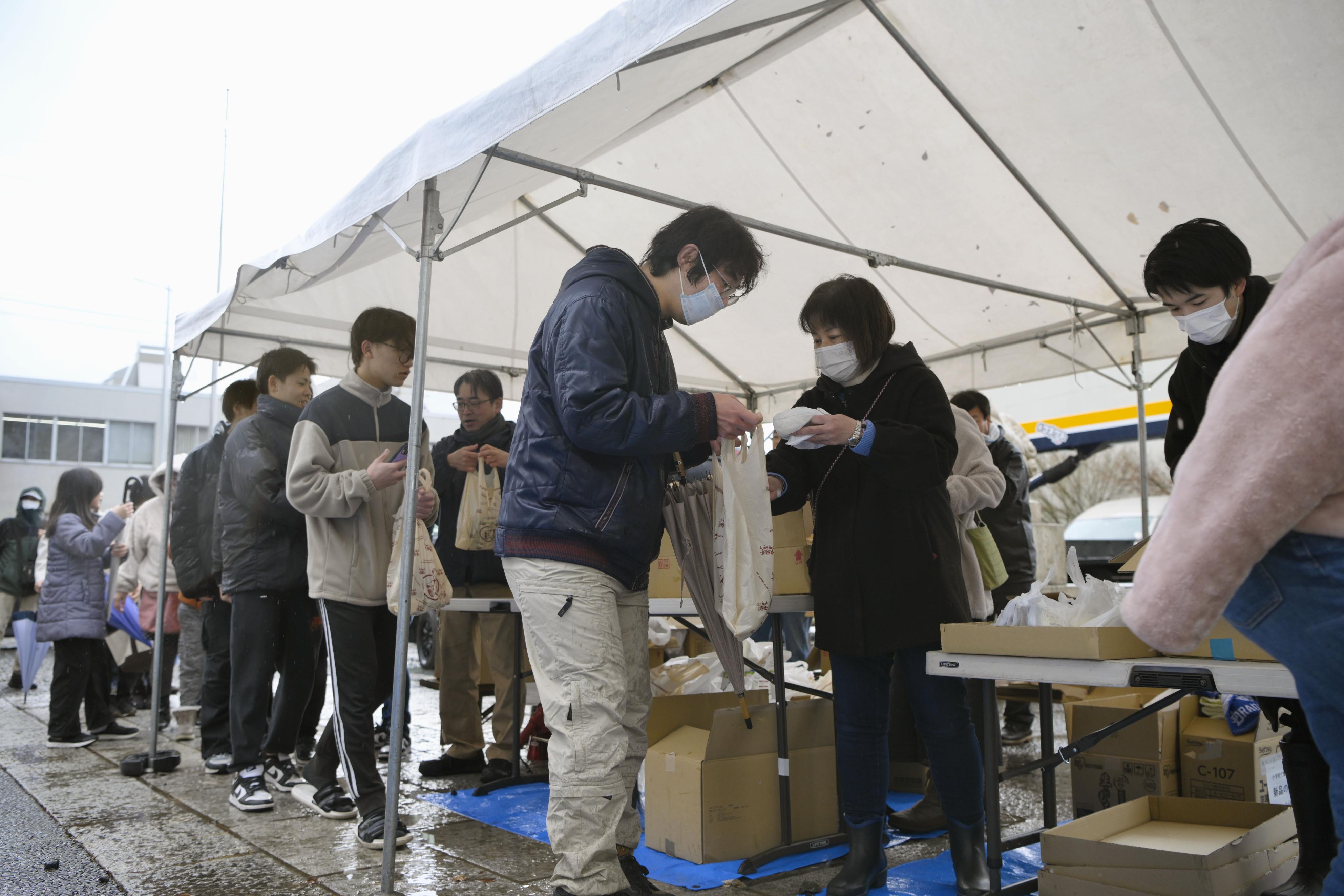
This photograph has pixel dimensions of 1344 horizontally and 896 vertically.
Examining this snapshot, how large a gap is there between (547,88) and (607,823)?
1.70m

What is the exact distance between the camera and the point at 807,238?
452 cm

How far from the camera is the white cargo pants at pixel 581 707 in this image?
1.87 meters

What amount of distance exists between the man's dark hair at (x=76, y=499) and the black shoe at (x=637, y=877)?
15.0ft

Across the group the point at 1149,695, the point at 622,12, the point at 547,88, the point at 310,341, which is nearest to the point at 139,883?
the point at 547,88

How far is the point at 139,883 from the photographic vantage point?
2.59 metres

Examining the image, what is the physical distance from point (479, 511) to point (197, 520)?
1688mm

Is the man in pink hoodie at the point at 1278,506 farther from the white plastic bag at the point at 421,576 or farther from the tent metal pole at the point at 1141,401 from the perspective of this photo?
the tent metal pole at the point at 1141,401

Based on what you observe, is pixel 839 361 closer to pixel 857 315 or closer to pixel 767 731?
pixel 857 315

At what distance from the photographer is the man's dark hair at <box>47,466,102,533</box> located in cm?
Result: 540

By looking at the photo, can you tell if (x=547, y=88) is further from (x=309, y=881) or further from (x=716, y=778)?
(x=309, y=881)

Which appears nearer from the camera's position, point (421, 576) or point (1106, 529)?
point (421, 576)

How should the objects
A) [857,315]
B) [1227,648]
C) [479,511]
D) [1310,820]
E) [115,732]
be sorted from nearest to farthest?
[1227,648], [1310,820], [857,315], [479,511], [115,732]

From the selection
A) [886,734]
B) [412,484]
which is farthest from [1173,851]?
[412,484]

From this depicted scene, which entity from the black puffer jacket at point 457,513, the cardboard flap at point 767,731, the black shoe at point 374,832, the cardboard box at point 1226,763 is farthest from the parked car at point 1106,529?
the black shoe at point 374,832
